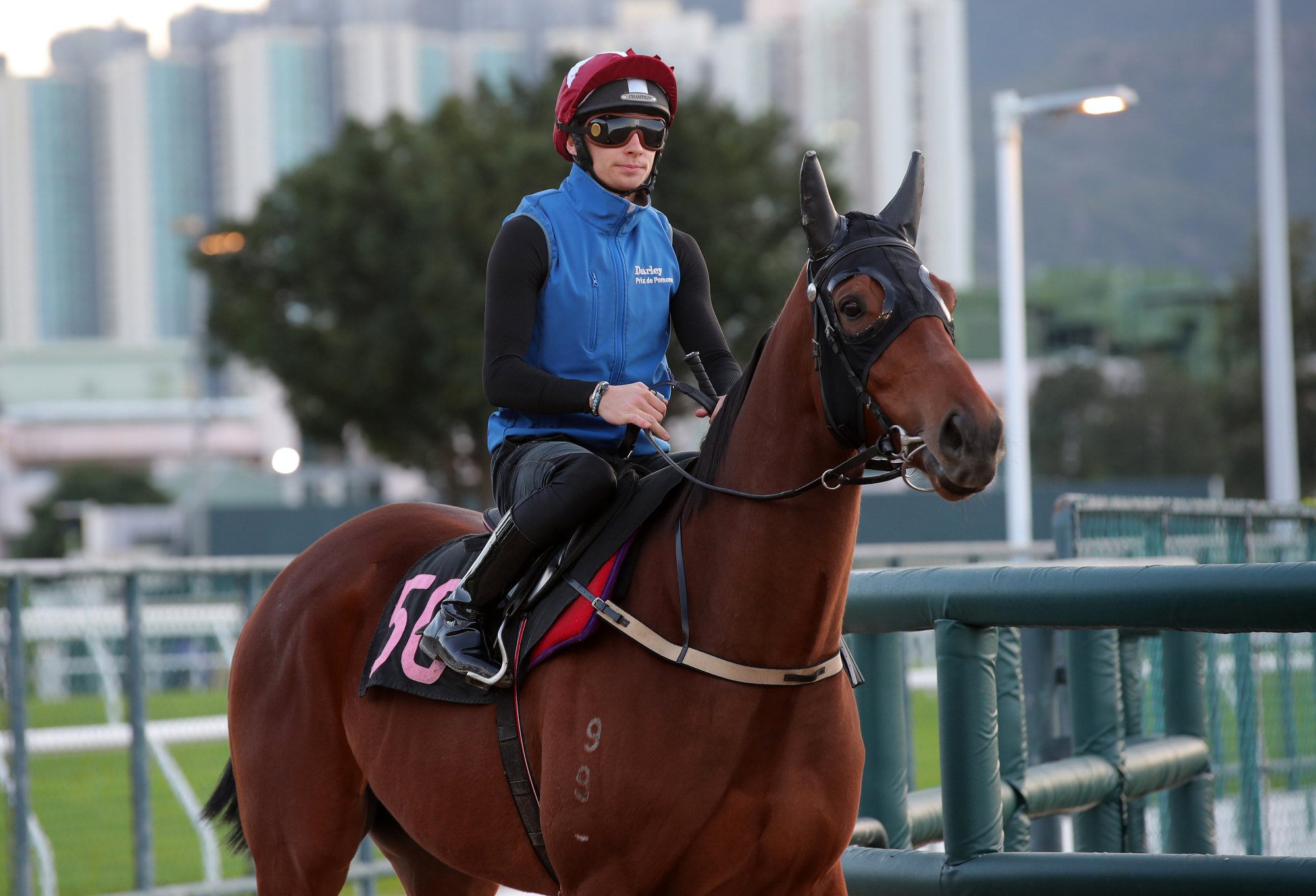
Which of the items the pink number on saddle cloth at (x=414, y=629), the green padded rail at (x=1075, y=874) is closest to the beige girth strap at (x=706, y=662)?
the green padded rail at (x=1075, y=874)

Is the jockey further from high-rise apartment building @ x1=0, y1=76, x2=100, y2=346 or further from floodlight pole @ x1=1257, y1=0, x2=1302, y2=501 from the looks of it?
high-rise apartment building @ x1=0, y1=76, x2=100, y2=346

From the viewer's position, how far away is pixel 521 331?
3.70m

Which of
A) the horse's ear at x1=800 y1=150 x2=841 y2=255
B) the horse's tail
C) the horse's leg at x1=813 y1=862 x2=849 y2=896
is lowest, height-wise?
the horse's tail

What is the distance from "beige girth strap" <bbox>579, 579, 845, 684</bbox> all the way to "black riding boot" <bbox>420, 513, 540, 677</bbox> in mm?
310

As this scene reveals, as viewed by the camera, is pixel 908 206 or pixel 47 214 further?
pixel 47 214

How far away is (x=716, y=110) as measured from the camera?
2739 cm

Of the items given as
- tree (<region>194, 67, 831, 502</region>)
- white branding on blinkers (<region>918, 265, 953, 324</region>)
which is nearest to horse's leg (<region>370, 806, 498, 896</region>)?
white branding on blinkers (<region>918, 265, 953, 324</region>)

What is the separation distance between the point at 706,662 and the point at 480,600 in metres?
0.70

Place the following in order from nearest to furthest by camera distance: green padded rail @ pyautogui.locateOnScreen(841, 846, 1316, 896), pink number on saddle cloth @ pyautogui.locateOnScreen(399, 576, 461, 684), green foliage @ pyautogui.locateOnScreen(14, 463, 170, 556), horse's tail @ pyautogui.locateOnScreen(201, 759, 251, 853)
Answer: green padded rail @ pyautogui.locateOnScreen(841, 846, 1316, 896), pink number on saddle cloth @ pyautogui.locateOnScreen(399, 576, 461, 684), horse's tail @ pyautogui.locateOnScreen(201, 759, 251, 853), green foliage @ pyautogui.locateOnScreen(14, 463, 170, 556)

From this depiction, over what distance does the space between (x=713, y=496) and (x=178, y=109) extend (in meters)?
166

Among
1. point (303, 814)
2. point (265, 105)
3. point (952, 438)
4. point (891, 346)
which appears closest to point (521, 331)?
point (891, 346)

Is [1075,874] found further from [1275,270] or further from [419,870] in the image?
[1275,270]

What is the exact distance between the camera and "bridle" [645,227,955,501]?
118 inches

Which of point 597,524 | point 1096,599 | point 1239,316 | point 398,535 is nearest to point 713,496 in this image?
point 597,524
